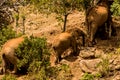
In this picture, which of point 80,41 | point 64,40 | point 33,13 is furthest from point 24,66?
point 33,13

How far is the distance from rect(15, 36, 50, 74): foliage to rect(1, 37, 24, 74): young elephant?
15 centimetres

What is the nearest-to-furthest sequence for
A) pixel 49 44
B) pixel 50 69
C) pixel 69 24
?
pixel 50 69, pixel 49 44, pixel 69 24

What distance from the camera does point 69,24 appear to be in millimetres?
14016

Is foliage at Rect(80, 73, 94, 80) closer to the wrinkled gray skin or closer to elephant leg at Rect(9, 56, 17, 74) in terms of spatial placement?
the wrinkled gray skin

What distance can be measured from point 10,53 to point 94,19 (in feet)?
9.86

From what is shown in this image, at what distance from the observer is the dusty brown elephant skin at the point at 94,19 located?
493 inches

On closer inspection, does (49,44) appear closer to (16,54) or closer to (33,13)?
(16,54)

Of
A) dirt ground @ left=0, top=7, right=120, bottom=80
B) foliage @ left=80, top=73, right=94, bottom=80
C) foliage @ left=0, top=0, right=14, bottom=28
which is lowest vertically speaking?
foliage @ left=80, top=73, right=94, bottom=80

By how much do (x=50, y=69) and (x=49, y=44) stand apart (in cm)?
178

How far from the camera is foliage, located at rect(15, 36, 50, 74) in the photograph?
11.1 metres

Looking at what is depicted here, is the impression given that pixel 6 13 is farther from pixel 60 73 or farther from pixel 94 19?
pixel 60 73

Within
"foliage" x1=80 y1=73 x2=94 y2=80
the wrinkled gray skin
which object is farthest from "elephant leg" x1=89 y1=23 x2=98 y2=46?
"foliage" x1=80 y1=73 x2=94 y2=80

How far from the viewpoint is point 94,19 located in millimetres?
12516

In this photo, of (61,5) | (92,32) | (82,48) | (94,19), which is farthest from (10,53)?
(94,19)
